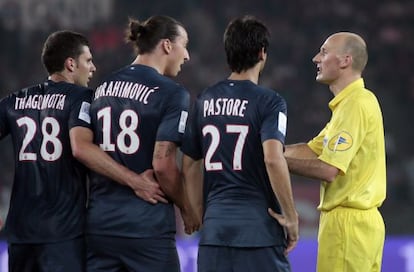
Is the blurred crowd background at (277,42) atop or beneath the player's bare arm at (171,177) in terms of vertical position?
atop

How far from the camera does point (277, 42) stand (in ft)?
53.0

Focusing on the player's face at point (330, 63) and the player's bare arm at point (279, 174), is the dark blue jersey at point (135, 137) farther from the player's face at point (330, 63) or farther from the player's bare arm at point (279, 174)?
the player's face at point (330, 63)

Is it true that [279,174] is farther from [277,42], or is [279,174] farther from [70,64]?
[277,42]

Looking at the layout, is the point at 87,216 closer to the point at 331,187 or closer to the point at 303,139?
the point at 331,187

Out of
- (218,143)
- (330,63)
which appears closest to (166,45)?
(218,143)

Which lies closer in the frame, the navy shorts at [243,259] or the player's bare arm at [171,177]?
the navy shorts at [243,259]

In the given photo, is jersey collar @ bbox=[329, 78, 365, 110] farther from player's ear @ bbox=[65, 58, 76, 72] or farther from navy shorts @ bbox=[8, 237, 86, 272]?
navy shorts @ bbox=[8, 237, 86, 272]

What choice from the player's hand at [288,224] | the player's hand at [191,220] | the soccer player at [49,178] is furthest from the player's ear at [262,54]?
the soccer player at [49,178]

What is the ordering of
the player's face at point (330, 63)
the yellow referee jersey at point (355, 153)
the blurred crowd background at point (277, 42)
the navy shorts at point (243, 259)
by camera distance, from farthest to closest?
the blurred crowd background at point (277, 42) → the player's face at point (330, 63) → the yellow referee jersey at point (355, 153) → the navy shorts at point (243, 259)

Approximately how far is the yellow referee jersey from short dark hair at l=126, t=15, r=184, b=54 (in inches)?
41.8

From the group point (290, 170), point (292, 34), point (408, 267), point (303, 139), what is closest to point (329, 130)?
point (290, 170)

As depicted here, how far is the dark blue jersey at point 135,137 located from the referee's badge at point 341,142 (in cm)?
85

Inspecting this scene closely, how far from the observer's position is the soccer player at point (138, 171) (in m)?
5.30

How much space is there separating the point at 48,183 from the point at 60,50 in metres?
0.81
